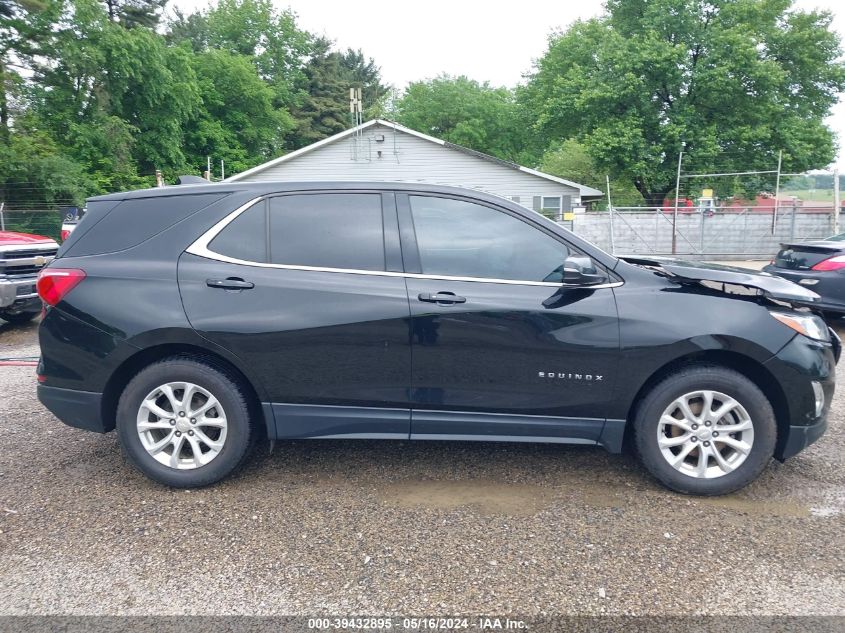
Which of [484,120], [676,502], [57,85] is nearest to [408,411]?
[676,502]

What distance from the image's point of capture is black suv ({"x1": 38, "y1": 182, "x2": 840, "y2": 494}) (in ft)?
11.2

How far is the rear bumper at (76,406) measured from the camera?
140 inches

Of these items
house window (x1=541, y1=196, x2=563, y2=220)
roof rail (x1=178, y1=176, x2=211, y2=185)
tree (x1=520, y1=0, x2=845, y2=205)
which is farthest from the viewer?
tree (x1=520, y1=0, x2=845, y2=205)

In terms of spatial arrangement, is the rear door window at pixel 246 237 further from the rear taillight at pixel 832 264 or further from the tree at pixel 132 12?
the tree at pixel 132 12

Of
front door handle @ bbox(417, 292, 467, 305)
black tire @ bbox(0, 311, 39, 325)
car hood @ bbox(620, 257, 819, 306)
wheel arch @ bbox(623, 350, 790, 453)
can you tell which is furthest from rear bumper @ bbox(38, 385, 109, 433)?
black tire @ bbox(0, 311, 39, 325)

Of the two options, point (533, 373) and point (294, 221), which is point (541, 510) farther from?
point (294, 221)

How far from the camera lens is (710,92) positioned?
27.5 m

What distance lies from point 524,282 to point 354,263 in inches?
38.5

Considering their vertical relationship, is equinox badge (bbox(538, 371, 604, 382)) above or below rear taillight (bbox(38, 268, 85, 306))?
below

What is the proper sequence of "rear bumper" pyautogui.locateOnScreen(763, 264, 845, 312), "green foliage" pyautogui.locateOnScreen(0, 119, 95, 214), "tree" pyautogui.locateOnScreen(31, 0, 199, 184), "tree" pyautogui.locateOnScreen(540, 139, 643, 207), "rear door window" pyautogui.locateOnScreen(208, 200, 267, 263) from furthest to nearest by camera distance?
"tree" pyautogui.locateOnScreen(540, 139, 643, 207) → "tree" pyautogui.locateOnScreen(31, 0, 199, 184) → "green foliage" pyautogui.locateOnScreen(0, 119, 95, 214) → "rear bumper" pyautogui.locateOnScreen(763, 264, 845, 312) → "rear door window" pyautogui.locateOnScreen(208, 200, 267, 263)

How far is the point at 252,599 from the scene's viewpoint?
2.61 metres

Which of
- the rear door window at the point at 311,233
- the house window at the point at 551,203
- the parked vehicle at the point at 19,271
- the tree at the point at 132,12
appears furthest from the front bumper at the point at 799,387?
the tree at the point at 132,12

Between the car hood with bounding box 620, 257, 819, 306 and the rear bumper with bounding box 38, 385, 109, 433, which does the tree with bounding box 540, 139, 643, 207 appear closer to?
the car hood with bounding box 620, 257, 819, 306

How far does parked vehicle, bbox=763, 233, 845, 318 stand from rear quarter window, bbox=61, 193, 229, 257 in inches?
278
